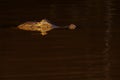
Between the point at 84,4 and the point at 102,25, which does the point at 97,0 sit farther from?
the point at 102,25

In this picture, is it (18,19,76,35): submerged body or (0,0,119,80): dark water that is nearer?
(0,0,119,80): dark water

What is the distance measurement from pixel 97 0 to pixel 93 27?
6.54 meters

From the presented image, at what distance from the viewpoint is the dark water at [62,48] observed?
882cm

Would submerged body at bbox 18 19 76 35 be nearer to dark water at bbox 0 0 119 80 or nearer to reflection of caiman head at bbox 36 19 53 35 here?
reflection of caiman head at bbox 36 19 53 35

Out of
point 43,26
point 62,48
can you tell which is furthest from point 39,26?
point 62,48

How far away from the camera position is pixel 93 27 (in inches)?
497

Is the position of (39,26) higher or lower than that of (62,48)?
higher

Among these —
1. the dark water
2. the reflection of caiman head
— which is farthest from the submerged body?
the dark water

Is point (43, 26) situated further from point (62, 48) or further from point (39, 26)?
point (62, 48)

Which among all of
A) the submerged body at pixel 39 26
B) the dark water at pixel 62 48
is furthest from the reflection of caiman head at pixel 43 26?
the dark water at pixel 62 48

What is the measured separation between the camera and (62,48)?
10.4 m

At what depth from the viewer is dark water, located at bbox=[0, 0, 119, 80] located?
8820 mm

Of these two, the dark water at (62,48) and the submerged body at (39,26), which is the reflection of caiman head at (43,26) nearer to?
the submerged body at (39,26)

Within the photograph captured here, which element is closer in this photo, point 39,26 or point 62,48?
point 62,48
